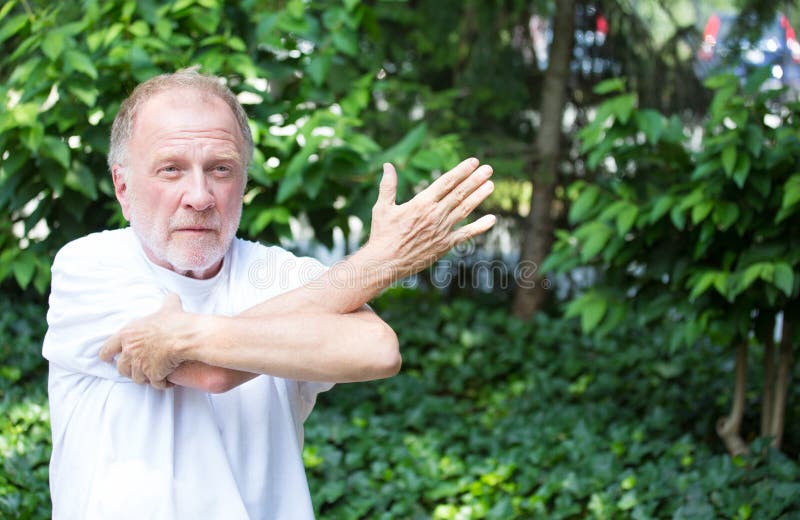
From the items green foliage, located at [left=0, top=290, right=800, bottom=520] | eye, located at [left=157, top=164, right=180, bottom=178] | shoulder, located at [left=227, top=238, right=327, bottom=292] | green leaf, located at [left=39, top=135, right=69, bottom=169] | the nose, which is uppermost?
green leaf, located at [left=39, top=135, right=69, bottom=169]

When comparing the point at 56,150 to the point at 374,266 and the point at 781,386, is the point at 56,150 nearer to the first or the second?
the point at 374,266

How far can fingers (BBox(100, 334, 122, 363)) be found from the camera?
1.81m

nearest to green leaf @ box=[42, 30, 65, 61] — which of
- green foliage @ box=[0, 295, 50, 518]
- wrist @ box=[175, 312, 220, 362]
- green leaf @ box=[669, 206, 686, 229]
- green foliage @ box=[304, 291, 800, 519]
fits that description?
green foliage @ box=[0, 295, 50, 518]

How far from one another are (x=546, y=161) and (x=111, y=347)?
4778 mm

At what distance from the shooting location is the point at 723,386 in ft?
15.9

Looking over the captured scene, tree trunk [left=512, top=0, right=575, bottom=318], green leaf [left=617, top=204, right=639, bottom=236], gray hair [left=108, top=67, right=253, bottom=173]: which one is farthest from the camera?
tree trunk [left=512, top=0, right=575, bottom=318]

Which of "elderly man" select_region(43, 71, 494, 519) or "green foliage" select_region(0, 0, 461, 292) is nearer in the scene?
"elderly man" select_region(43, 71, 494, 519)

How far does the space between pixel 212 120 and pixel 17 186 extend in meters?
2.39

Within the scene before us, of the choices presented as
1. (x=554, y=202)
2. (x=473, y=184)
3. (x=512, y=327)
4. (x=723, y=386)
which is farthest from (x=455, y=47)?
(x=473, y=184)

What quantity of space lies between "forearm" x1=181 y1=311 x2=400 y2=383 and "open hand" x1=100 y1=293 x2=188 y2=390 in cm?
3

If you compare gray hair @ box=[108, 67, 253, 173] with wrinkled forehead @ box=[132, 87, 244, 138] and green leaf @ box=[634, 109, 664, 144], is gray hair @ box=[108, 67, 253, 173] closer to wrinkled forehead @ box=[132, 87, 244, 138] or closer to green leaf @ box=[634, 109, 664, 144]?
wrinkled forehead @ box=[132, 87, 244, 138]

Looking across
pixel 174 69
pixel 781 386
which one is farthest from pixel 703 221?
pixel 174 69

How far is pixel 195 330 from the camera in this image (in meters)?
1.75

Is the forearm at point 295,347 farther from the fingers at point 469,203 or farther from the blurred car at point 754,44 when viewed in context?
the blurred car at point 754,44
